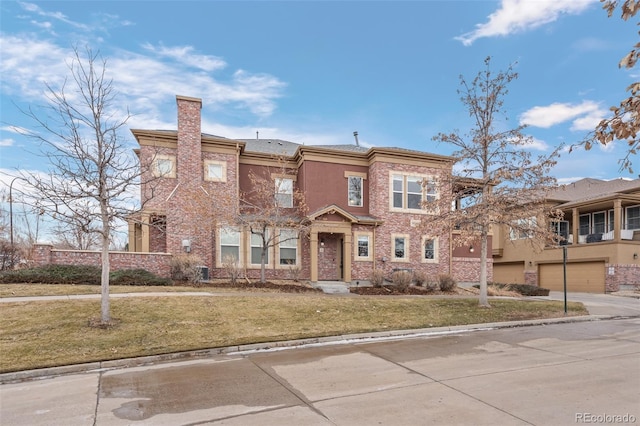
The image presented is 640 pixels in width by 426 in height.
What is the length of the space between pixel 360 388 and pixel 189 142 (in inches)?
643

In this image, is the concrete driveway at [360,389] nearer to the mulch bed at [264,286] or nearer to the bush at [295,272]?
the mulch bed at [264,286]

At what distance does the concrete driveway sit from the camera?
4691 millimetres

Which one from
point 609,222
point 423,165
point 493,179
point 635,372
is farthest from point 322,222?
point 609,222

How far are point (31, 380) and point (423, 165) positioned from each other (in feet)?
64.4

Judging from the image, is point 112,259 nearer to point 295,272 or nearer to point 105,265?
point 295,272

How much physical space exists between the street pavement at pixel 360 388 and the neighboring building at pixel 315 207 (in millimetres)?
10766

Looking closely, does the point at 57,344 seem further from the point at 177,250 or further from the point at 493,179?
the point at 493,179

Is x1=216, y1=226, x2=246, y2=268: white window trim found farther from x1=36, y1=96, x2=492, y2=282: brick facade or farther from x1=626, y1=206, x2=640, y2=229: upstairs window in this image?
x1=626, y1=206, x2=640, y2=229: upstairs window

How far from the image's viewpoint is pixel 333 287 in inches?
723

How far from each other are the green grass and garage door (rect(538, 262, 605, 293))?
1319cm

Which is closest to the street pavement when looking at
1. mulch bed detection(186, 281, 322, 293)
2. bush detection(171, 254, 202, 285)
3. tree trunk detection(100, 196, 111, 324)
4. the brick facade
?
tree trunk detection(100, 196, 111, 324)

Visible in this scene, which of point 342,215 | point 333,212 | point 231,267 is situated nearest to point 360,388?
point 231,267

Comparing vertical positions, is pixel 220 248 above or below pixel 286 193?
below

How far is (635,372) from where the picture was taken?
6.29m
